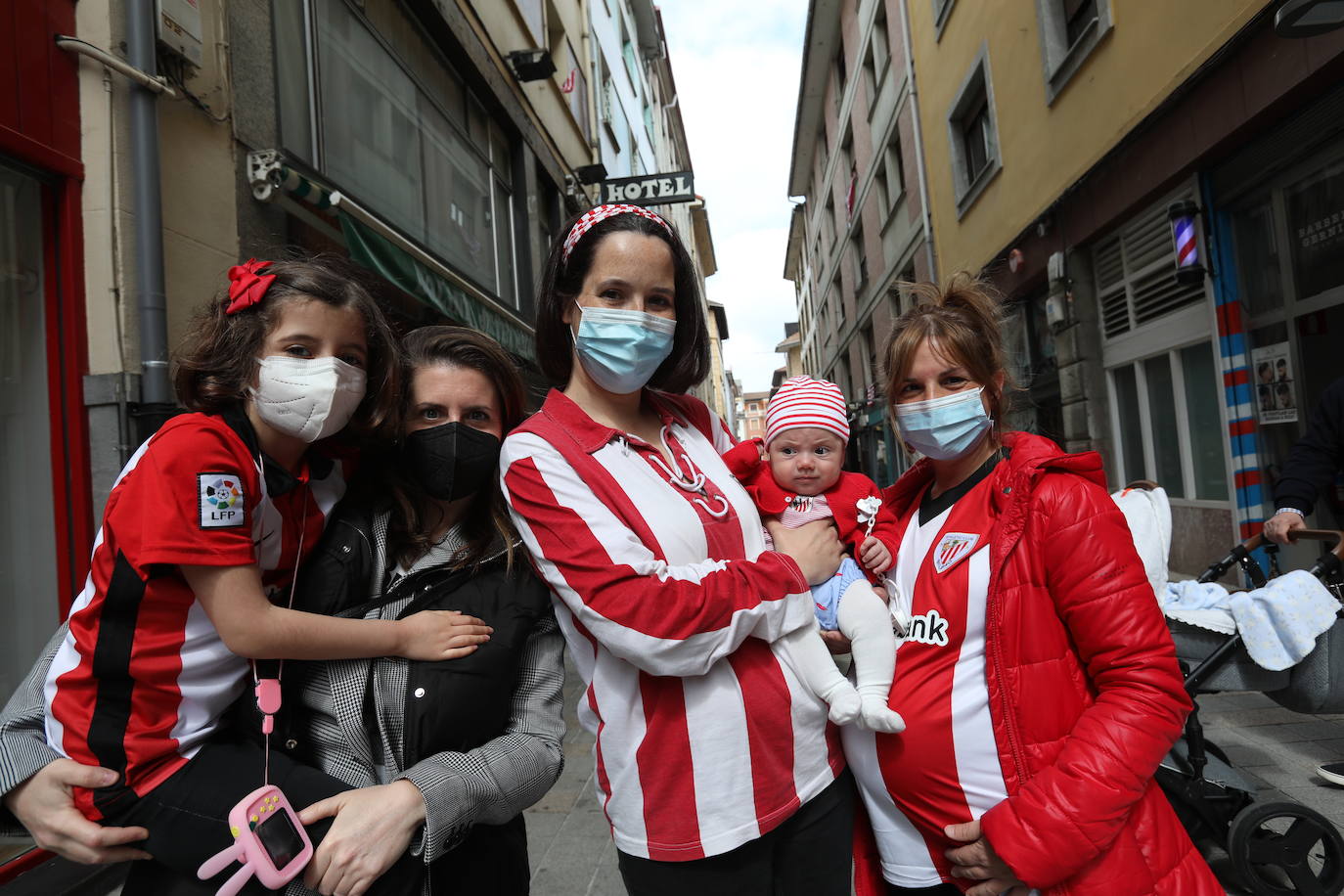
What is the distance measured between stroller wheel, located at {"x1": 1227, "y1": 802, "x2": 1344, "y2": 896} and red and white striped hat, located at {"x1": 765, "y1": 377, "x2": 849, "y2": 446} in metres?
2.02

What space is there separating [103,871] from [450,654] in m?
2.76

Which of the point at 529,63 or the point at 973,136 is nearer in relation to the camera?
the point at 529,63

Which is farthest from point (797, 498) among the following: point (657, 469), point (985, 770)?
point (985, 770)

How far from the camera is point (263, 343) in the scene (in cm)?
162

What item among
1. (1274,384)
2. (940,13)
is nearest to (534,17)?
(940,13)

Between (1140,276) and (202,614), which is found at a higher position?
(1140,276)

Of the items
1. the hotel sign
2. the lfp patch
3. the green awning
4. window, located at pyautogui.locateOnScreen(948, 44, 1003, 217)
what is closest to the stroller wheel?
the lfp patch

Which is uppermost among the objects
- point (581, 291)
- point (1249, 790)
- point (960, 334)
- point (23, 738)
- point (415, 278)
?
point (415, 278)

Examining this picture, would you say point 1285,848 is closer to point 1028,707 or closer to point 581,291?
point 1028,707

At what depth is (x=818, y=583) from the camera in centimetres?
193

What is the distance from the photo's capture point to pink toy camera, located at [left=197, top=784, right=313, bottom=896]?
1.28 metres

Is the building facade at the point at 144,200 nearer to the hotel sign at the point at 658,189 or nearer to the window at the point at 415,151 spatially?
the window at the point at 415,151

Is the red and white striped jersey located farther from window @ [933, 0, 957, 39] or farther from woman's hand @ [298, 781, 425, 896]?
window @ [933, 0, 957, 39]

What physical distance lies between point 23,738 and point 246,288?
0.99 metres
